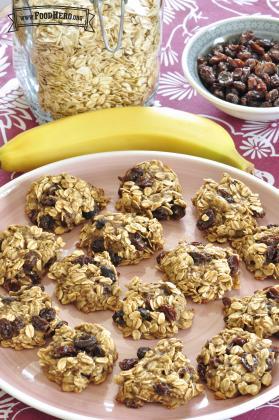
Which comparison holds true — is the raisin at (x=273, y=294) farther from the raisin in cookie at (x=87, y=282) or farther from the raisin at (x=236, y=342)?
the raisin in cookie at (x=87, y=282)

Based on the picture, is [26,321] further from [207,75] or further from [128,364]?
[207,75]

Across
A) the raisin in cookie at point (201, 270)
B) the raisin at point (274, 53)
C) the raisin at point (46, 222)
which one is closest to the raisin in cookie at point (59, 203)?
the raisin at point (46, 222)

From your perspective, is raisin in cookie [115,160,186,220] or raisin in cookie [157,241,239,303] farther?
raisin in cookie [115,160,186,220]

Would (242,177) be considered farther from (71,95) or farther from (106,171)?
(71,95)

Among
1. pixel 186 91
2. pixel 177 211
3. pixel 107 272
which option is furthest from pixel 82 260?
pixel 186 91

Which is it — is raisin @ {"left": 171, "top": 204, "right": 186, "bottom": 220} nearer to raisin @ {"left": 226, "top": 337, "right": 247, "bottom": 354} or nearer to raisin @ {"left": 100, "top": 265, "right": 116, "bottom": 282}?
raisin @ {"left": 100, "top": 265, "right": 116, "bottom": 282}

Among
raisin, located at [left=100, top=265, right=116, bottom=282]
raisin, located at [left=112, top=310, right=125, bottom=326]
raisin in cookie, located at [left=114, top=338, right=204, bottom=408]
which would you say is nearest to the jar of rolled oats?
raisin, located at [left=100, top=265, right=116, bottom=282]
